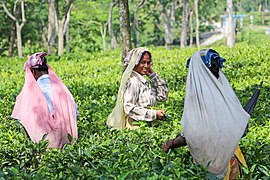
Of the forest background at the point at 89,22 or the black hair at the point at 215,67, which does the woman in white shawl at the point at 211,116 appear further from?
the forest background at the point at 89,22

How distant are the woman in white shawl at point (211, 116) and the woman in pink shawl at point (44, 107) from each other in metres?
1.74

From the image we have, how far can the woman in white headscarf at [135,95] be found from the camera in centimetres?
470

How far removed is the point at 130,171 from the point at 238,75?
633cm

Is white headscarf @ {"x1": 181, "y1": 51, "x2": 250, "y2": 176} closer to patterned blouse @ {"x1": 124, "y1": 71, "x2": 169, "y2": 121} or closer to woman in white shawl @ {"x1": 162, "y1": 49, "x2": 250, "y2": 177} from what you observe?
woman in white shawl @ {"x1": 162, "y1": 49, "x2": 250, "y2": 177}

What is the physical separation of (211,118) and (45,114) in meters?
2.02

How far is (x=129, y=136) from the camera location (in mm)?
4344

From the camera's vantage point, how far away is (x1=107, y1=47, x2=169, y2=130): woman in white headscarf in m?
4.70

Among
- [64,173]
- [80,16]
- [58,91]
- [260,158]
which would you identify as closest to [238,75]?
[58,91]

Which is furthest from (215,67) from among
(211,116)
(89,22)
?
(89,22)

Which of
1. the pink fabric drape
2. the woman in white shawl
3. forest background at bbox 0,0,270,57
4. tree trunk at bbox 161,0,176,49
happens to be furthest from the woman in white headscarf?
tree trunk at bbox 161,0,176,49

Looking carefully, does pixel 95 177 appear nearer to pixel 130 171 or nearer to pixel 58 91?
pixel 130 171

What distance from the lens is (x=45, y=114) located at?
4.93 m

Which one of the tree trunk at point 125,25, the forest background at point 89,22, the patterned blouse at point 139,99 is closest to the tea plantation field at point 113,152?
the patterned blouse at point 139,99

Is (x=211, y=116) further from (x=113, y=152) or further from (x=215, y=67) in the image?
(x=113, y=152)
